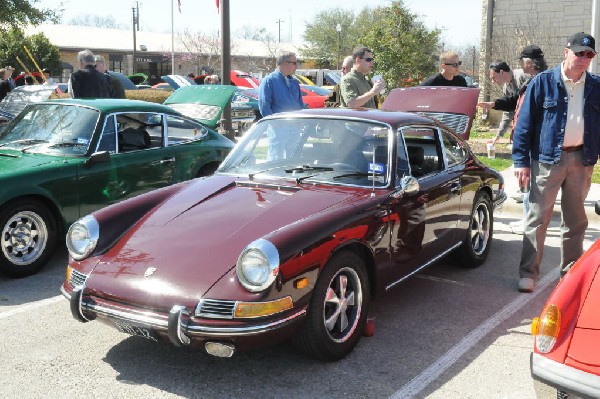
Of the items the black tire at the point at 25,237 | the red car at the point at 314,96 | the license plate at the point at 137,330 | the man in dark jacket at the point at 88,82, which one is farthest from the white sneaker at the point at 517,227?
the red car at the point at 314,96

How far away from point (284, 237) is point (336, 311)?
61cm

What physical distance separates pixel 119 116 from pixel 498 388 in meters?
4.48

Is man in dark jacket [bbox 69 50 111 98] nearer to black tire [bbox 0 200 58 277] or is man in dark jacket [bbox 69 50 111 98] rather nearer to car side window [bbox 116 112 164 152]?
car side window [bbox 116 112 164 152]

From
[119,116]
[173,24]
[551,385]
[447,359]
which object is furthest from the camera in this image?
[173,24]

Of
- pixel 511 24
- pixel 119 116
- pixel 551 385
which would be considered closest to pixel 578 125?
pixel 551 385

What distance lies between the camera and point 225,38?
36.8ft

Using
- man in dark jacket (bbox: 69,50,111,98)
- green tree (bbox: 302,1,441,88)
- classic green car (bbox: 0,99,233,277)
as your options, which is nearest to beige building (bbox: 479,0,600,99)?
green tree (bbox: 302,1,441,88)

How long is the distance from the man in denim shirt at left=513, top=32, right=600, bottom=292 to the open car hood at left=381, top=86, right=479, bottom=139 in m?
2.19

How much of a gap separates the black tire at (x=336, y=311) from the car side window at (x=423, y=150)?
1.19 meters

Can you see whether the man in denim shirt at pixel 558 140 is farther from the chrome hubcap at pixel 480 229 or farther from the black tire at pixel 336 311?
the black tire at pixel 336 311

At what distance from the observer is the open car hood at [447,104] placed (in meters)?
7.47

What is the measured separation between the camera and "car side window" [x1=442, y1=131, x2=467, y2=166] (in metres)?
5.57

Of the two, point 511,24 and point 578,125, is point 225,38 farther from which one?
point 511,24

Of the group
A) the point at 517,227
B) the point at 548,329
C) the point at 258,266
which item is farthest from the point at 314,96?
the point at 548,329
